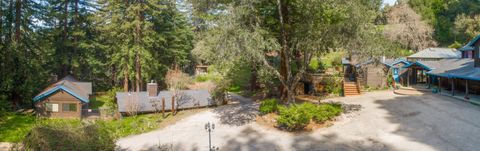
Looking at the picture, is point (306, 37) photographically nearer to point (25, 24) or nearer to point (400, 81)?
point (400, 81)

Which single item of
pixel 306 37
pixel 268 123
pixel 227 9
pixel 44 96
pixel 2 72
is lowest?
pixel 268 123

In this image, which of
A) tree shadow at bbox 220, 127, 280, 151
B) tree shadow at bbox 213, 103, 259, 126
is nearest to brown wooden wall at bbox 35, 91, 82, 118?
tree shadow at bbox 213, 103, 259, 126

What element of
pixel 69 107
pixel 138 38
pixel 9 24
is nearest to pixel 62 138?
pixel 69 107

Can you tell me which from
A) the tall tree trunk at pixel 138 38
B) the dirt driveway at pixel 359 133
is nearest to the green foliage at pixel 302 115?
the dirt driveway at pixel 359 133

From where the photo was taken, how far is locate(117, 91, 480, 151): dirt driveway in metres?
13.3

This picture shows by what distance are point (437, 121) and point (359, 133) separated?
15.5 ft

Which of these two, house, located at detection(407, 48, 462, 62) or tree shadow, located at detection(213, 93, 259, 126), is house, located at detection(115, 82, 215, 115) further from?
house, located at detection(407, 48, 462, 62)

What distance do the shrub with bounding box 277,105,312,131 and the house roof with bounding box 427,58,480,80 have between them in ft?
42.6

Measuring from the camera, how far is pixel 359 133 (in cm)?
1501

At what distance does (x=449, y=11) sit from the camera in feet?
193

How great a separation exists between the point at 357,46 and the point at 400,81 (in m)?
18.2

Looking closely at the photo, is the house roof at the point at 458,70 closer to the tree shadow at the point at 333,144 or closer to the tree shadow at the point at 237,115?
the tree shadow at the point at 333,144

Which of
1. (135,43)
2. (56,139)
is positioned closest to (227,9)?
(56,139)

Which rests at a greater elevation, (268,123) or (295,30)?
(295,30)
